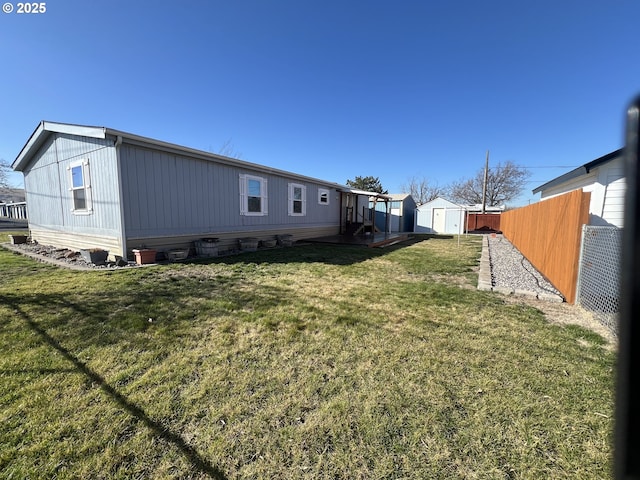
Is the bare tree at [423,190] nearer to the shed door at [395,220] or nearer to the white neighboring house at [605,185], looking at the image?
the shed door at [395,220]

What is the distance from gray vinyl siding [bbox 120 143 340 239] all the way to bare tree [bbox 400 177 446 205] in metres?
38.6

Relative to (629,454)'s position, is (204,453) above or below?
below

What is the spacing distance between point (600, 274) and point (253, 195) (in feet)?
29.5

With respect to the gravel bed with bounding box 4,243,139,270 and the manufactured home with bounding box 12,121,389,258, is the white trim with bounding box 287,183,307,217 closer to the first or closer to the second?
the manufactured home with bounding box 12,121,389,258

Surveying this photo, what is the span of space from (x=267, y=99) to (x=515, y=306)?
14.2m

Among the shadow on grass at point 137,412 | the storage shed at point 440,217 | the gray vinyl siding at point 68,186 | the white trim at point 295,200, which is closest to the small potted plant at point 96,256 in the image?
Result: the gray vinyl siding at point 68,186

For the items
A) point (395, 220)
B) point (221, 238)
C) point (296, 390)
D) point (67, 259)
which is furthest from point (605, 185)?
point (395, 220)

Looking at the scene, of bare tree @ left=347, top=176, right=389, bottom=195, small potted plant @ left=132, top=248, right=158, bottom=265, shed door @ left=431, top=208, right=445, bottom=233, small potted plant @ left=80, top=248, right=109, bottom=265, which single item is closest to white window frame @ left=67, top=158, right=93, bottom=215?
small potted plant @ left=80, top=248, right=109, bottom=265

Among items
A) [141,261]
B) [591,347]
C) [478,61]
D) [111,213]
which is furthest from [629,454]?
[478,61]

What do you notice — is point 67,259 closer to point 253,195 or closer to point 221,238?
point 221,238

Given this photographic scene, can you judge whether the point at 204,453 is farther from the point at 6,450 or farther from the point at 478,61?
the point at 478,61

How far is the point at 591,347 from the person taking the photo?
113 inches

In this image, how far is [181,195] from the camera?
25.4ft

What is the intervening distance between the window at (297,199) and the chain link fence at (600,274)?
9404mm
